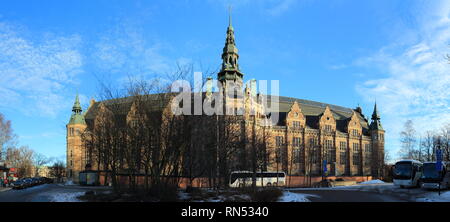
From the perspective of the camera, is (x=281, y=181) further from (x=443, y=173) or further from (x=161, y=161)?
(x=161, y=161)

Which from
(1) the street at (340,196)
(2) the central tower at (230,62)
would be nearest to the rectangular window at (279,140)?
(2) the central tower at (230,62)

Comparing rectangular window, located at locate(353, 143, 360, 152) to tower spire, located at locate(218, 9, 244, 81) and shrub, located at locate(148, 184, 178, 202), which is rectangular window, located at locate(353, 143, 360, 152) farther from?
shrub, located at locate(148, 184, 178, 202)

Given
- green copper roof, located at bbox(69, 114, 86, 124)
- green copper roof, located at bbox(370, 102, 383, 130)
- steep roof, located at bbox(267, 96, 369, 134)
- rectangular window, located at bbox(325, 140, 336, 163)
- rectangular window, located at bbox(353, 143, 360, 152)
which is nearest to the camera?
rectangular window, located at bbox(325, 140, 336, 163)

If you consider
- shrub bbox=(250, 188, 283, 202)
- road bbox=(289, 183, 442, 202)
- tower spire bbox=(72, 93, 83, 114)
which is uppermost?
tower spire bbox=(72, 93, 83, 114)

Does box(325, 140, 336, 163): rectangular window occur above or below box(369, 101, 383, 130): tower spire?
below

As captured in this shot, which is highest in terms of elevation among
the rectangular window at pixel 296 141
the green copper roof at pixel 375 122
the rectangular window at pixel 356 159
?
the green copper roof at pixel 375 122

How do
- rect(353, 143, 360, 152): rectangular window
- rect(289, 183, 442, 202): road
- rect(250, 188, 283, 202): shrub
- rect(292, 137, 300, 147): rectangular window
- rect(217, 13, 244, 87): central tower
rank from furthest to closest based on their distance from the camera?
rect(353, 143, 360, 152): rectangular window < rect(292, 137, 300, 147): rectangular window < rect(217, 13, 244, 87): central tower < rect(289, 183, 442, 202): road < rect(250, 188, 283, 202): shrub

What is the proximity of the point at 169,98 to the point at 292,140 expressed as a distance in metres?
61.0

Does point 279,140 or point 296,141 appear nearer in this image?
point 279,140

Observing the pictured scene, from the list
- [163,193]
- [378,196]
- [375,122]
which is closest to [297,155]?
[375,122]

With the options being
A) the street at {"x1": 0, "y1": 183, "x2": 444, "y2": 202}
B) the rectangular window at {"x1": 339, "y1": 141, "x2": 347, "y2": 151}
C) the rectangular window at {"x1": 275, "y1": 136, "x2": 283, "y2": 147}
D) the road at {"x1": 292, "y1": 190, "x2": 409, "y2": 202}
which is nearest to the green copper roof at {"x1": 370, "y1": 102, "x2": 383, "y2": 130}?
the rectangular window at {"x1": 339, "y1": 141, "x2": 347, "y2": 151}

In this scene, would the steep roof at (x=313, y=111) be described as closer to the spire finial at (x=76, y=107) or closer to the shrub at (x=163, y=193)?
the spire finial at (x=76, y=107)

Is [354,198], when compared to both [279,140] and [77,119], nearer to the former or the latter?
[279,140]
